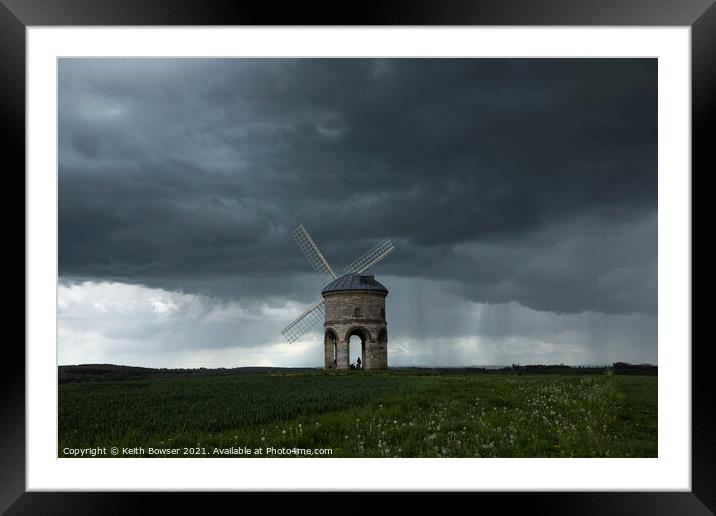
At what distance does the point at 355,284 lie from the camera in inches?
1236

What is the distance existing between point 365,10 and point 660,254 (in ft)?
17.5

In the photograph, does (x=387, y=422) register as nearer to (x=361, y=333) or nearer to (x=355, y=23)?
(x=355, y=23)

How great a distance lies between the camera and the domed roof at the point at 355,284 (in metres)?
31.4

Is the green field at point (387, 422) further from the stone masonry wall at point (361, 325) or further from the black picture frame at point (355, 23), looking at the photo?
the stone masonry wall at point (361, 325)

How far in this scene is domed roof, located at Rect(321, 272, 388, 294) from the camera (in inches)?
1236

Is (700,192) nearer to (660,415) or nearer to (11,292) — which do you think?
(660,415)

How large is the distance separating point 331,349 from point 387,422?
840 inches

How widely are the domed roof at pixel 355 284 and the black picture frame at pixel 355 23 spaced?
78.0 feet

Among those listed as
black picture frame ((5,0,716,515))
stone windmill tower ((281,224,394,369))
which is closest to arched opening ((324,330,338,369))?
stone windmill tower ((281,224,394,369))

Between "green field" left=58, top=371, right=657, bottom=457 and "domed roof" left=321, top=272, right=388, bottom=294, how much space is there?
1560cm

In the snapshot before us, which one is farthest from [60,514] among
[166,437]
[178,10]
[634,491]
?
[634,491]

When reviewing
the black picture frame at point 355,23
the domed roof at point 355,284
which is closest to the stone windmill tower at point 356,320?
the domed roof at point 355,284

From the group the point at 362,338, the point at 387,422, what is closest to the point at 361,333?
the point at 362,338

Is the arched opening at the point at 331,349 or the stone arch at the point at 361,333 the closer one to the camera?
the stone arch at the point at 361,333
